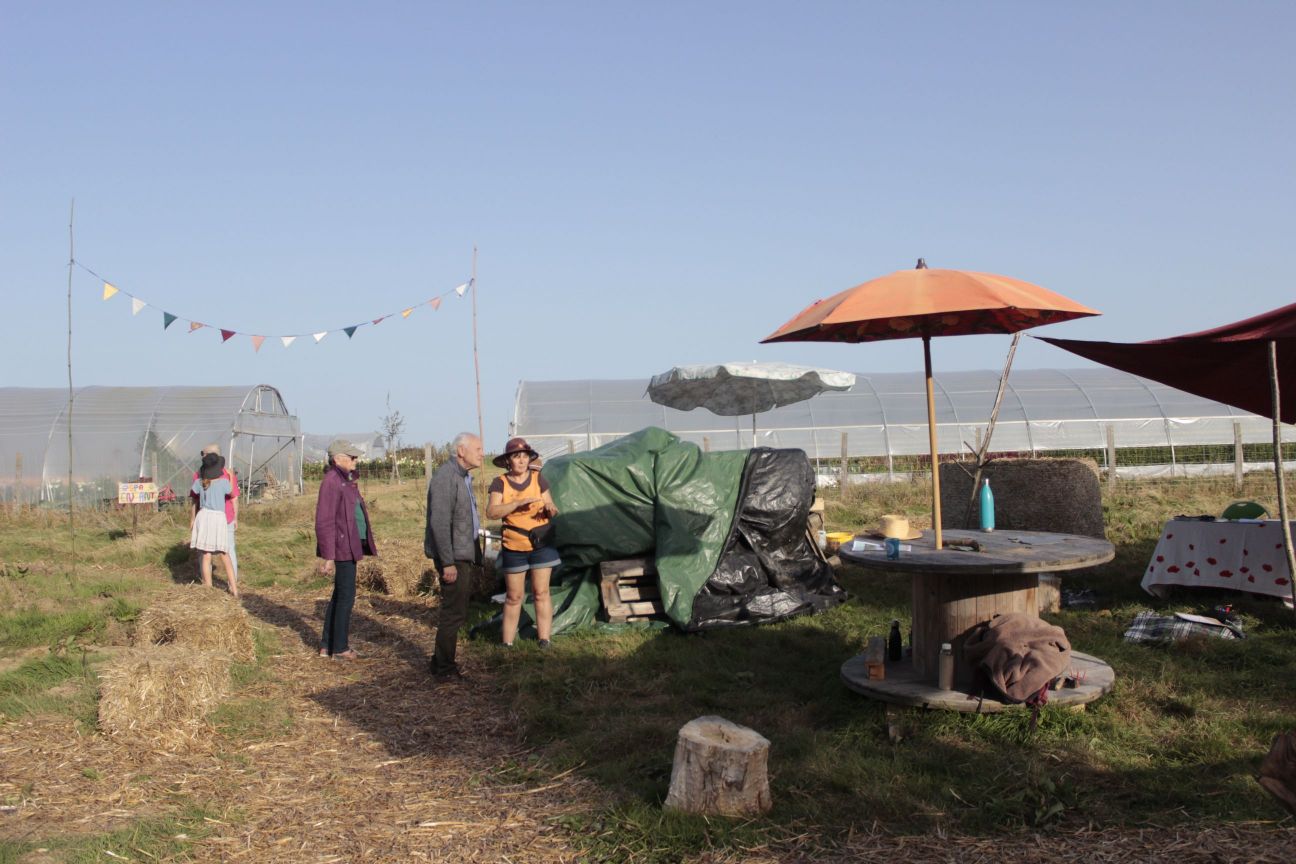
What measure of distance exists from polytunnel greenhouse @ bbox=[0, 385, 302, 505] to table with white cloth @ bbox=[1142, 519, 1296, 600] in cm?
1664

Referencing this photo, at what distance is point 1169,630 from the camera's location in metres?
6.57

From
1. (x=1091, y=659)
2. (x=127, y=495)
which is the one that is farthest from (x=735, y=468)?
(x=127, y=495)

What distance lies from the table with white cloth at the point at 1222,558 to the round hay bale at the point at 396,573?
22.3 ft

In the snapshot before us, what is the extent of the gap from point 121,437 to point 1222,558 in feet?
66.0

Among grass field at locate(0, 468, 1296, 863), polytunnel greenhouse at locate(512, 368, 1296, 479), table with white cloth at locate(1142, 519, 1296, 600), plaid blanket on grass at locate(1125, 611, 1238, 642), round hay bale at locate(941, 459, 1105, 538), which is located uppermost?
polytunnel greenhouse at locate(512, 368, 1296, 479)

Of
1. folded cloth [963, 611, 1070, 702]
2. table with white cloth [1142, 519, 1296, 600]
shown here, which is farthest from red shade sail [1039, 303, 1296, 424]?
folded cloth [963, 611, 1070, 702]

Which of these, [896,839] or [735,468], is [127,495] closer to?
[735,468]

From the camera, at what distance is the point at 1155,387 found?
2500 cm

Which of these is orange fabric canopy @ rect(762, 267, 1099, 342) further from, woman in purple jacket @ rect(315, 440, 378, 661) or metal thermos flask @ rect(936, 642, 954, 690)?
woman in purple jacket @ rect(315, 440, 378, 661)

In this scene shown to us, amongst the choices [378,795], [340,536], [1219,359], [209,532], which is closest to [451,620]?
[340,536]

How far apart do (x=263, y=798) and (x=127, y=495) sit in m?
11.2

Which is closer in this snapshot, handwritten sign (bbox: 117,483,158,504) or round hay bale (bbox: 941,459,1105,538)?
round hay bale (bbox: 941,459,1105,538)

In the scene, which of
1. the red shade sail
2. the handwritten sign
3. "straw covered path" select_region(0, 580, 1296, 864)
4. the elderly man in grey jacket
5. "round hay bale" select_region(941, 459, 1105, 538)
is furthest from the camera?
the handwritten sign

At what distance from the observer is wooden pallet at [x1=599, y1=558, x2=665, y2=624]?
26.3 ft
